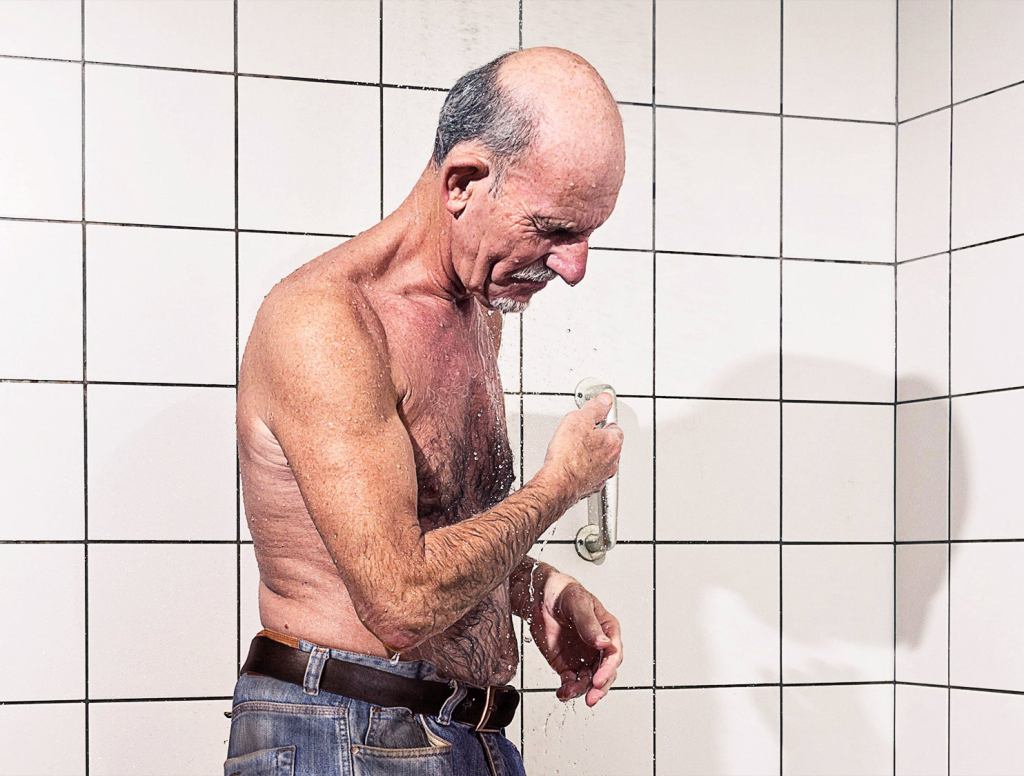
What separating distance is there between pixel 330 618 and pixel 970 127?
1.36 m

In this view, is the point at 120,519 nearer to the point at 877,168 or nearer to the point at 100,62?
the point at 100,62

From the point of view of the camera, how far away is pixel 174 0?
181 cm

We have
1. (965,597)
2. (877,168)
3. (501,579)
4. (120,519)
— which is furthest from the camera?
(877,168)

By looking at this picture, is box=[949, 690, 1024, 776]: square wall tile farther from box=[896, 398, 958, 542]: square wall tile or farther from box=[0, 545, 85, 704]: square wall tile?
box=[0, 545, 85, 704]: square wall tile

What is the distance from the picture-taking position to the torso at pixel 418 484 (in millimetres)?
1263

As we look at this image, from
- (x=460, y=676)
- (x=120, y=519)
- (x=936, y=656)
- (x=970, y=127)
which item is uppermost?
(x=970, y=127)

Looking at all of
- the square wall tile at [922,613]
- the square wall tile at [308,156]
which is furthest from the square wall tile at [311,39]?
the square wall tile at [922,613]

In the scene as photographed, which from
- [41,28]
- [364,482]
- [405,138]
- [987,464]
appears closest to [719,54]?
[405,138]

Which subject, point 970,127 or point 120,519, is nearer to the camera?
point 120,519

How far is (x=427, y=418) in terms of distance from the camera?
4.24 ft

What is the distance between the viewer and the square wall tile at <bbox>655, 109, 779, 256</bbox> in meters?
2.06

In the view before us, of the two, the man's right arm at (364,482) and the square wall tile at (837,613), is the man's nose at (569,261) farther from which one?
the square wall tile at (837,613)

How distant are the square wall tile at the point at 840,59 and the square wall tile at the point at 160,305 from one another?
39.3 inches

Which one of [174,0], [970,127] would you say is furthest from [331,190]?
[970,127]
